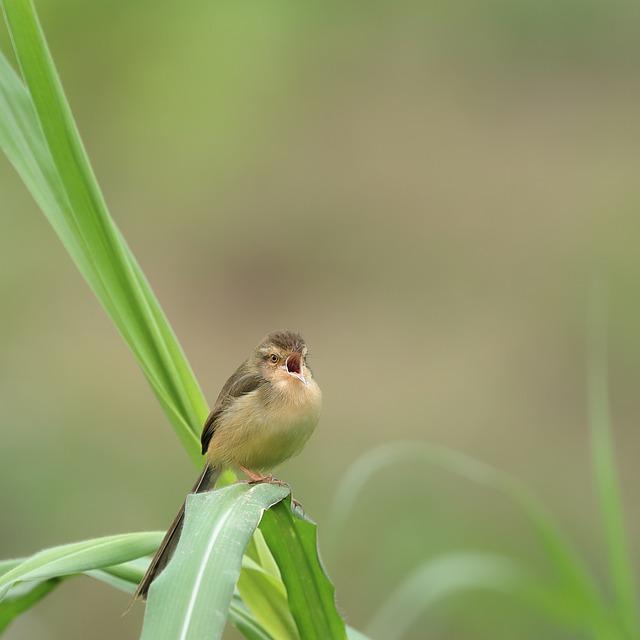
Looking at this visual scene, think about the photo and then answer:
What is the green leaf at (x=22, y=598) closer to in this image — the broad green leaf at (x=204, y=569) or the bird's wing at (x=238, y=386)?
the broad green leaf at (x=204, y=569)

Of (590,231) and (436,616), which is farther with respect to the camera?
(590,231)

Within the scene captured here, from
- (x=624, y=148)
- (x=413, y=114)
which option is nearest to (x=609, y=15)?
(x=624, y=148)

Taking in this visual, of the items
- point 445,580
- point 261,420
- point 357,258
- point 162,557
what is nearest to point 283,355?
point 261,420

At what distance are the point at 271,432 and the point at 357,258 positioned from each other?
800 cm

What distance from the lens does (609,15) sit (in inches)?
513

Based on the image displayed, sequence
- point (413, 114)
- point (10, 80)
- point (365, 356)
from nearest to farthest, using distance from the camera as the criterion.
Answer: point (10, 80) < point (365, 356) < point (413, 114)

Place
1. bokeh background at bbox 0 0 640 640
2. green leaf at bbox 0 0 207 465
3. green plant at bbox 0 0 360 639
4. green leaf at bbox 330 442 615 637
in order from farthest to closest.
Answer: bokeh background at bbox 0 0 640 640 < green leaf at bbox 330 442 615 637 < green leaf at bbox 0 0 207 465 < green plant at bbox 0 0 360 639

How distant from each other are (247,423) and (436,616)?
4797mm

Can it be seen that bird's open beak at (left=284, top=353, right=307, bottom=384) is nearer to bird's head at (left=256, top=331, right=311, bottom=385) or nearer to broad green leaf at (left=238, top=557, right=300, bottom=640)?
bird's head at (left=256, top=331, right=311, bottom=385)

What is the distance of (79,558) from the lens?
2174 millimetres

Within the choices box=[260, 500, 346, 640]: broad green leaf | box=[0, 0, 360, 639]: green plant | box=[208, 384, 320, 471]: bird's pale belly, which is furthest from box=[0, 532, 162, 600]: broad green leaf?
box=[208, 384, 320, 471]: bird's pale belly

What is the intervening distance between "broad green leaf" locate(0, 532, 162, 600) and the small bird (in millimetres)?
659

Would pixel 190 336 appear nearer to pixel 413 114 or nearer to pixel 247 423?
pixel 413 114

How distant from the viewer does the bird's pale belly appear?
321cm
